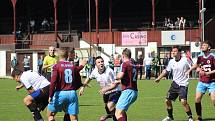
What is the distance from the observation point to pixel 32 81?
43.7ft

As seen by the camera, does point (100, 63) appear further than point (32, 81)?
Yes

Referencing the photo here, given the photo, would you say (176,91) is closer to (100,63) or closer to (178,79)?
(178,79)

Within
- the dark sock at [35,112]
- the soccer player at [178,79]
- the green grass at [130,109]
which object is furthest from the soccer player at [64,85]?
the soccer player at [178,79]

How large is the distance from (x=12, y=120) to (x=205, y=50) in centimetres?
527

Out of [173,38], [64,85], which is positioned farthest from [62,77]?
[173,38]

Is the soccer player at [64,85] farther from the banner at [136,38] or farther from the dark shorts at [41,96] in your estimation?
the banner at [136,38]

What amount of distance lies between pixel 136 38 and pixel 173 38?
382cm

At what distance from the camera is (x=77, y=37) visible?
162ft

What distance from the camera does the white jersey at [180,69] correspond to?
600 inches

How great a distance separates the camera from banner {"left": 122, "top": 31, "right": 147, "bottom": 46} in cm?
4631

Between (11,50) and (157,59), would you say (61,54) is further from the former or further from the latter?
(11,50)

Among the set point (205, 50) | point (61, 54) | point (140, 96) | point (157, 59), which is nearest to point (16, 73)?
point (61, 54)

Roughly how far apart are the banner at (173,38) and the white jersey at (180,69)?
1112 inches

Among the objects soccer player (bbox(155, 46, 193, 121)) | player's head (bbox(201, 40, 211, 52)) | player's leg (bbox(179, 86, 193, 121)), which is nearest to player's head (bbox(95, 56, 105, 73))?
soccer player (bbox(155, 46, 193, 121))
